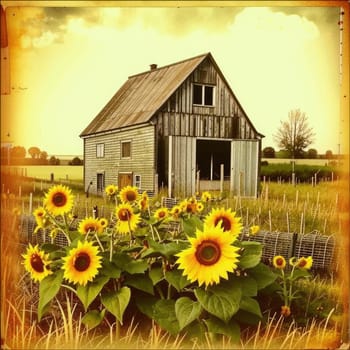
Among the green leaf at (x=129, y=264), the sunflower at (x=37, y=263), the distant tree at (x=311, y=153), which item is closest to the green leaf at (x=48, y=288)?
the sunflower at (x=37, y=263)

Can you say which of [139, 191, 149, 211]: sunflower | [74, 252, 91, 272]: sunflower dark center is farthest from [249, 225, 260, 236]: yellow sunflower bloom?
[74, 252, 91, 272]: sunflower dark center

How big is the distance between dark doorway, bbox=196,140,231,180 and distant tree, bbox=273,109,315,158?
0.11 m

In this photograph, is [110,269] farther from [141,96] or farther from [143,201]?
[141,96]

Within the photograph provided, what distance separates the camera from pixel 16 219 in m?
1.16

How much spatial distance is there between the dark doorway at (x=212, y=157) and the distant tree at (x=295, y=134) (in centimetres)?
11

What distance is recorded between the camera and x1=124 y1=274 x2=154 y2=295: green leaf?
110 cm

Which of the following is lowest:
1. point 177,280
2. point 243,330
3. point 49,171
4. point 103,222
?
point 243,330

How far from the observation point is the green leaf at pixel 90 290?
3.48 feet

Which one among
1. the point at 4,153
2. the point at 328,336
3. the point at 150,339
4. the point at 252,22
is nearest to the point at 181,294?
the point at 150,339

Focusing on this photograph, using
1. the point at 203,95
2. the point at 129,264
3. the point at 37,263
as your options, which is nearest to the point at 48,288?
the point at 37,263

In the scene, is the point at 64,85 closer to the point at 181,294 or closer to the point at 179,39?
the point at 179,39

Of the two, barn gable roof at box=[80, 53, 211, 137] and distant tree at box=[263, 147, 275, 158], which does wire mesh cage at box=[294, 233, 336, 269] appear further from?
barn gable roof at box=[80, 53, 211, 137]

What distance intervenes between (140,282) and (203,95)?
1.33 ft

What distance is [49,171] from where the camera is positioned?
3.78 feet
